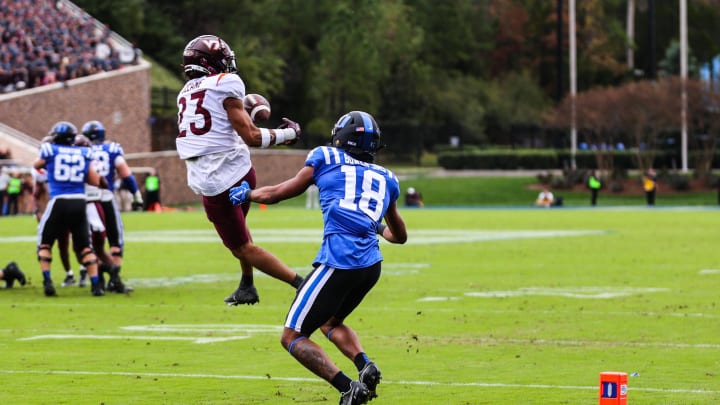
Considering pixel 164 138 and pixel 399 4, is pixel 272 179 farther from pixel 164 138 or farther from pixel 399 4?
pixel 399 4

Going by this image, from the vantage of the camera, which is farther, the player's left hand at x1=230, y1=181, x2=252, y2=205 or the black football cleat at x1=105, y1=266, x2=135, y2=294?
the black football cleat at x1=105, y1=266, x2=135, y2=294

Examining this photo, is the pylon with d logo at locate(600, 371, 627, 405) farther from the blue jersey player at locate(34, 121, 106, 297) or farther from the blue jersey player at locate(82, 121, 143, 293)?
the blue jersey player at locate(82, 121, 143, 293)

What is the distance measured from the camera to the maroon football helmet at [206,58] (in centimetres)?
1072

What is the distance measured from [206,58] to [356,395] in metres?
3.24

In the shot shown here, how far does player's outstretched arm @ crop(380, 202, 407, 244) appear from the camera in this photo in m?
9.67

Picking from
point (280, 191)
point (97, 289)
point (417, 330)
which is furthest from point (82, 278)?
point (280, 191)

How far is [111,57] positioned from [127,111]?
2.42m

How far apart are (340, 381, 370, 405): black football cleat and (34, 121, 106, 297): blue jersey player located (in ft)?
32.1

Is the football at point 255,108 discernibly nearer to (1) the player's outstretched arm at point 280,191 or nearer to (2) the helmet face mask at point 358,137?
(1) the player's outstretched arm at point 280,191

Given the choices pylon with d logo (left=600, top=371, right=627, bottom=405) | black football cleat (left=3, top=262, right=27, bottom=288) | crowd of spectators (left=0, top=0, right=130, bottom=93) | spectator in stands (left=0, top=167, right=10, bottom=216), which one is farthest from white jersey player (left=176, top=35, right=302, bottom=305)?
crowd of spectators (left=0, top=0, right=130, bottom=93)

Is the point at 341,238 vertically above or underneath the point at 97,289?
above

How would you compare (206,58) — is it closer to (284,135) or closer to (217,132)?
(217,132)

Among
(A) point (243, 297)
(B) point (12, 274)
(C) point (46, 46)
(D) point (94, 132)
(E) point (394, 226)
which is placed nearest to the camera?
(E) point (394, 226)

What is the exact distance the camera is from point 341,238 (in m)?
9.06
